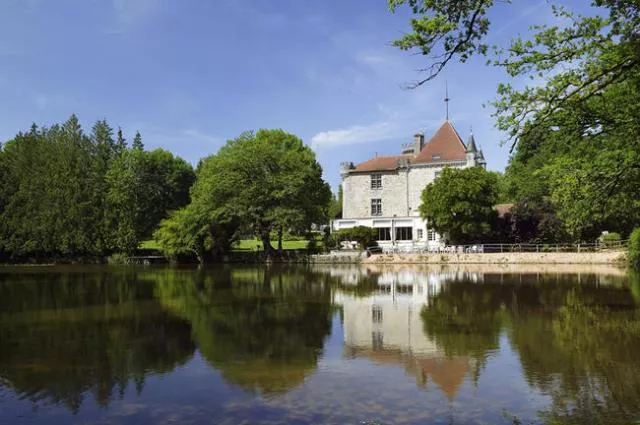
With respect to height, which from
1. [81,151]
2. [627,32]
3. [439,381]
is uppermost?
[81,151]

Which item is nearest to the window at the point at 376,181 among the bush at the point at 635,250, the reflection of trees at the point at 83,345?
the bush at the point at 635,250

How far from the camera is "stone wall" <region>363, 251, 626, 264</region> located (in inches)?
1564

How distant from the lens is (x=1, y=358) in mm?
11328

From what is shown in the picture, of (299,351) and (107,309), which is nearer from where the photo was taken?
(299,351)

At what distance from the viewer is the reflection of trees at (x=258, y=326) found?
10.3m

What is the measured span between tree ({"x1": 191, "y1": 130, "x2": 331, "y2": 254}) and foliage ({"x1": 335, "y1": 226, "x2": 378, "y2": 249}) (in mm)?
2288

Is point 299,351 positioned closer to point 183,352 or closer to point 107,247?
point 183,352

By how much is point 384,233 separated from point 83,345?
152ft

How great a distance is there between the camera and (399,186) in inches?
2264

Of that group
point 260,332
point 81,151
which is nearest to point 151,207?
point 81,151

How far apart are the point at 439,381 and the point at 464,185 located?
35994 mm

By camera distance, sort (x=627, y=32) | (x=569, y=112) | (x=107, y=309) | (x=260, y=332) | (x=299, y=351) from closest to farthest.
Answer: (x=627, y=32), (x=569, y=112), (x=299, y=351), (x=260, y=332), (x=107, y=309)

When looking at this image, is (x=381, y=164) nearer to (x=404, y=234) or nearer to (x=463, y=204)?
(x=404, y=234)

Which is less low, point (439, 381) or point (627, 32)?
point (627, 32)
